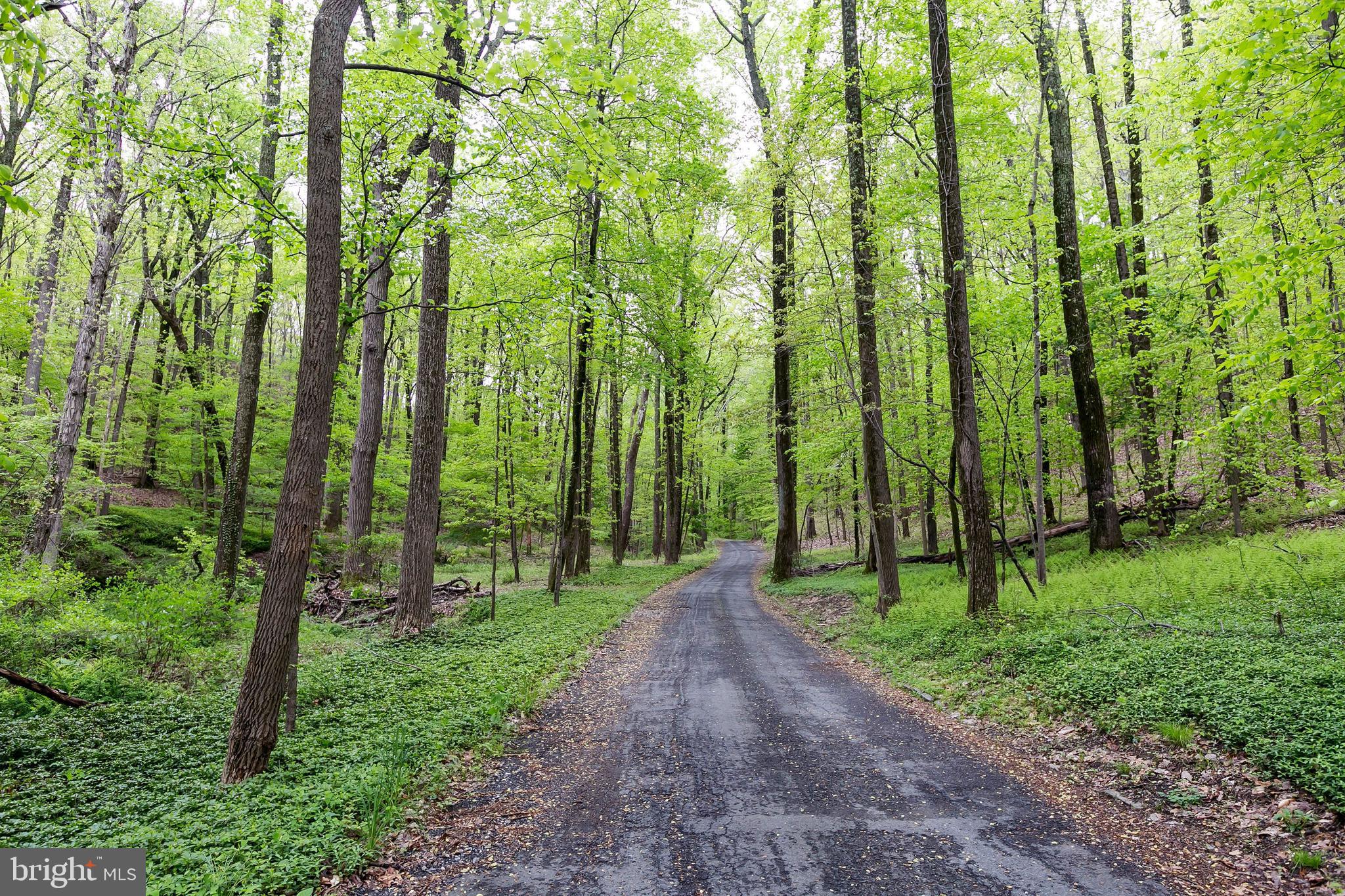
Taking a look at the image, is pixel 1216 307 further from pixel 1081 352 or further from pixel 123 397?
pixel 123 397

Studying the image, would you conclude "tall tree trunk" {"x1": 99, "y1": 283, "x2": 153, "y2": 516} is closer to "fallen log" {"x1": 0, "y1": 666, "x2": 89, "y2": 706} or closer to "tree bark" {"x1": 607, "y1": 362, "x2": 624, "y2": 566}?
"tree bark" {"x1": 607, "y1": 362, "x2": 624, "y2": 566}

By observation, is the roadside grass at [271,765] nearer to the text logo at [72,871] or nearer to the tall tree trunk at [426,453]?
the text logo at [72,871]

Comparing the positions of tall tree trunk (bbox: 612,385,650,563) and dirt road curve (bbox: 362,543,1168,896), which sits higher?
tall tree trunk (bbox: 612,385,650,563)

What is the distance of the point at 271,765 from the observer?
461cm

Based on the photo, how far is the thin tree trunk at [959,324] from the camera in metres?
9.09

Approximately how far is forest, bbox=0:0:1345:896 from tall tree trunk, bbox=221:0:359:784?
0.11ft

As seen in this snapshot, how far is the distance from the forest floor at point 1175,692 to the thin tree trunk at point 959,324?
891 millimetres

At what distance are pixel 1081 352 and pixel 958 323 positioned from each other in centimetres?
518

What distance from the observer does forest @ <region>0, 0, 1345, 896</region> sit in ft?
15.2

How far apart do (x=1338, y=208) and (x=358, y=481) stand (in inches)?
596

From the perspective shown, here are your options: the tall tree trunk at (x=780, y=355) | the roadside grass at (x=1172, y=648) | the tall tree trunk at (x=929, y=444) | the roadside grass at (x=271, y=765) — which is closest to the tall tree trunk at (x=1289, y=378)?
the roadside grass at (x=1172, y=648)

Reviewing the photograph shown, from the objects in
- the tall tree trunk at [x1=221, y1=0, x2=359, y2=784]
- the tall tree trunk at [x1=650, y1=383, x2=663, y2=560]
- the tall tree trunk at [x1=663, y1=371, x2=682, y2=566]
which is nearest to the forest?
the tall tree trunk at [x1=221, y1=0, x2=359, y2=784]

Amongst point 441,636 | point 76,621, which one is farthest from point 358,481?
point 76,621

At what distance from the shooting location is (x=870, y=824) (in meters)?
3.92
